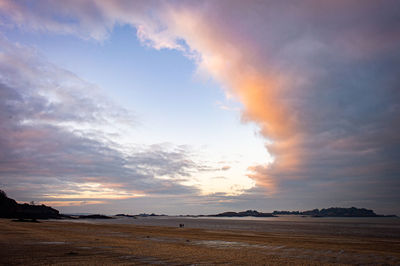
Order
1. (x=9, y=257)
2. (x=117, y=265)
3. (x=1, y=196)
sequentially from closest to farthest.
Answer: (x=117, y=265) → (x=9, y=257) → (x=1, y=196)

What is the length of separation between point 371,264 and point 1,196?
176 m

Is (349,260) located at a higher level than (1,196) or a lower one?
lower

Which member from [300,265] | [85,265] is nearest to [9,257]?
[85,265]

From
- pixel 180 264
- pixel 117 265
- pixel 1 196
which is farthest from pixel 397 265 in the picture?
pixel 1 196

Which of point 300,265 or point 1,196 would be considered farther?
point 1,196

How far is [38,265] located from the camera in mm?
13273

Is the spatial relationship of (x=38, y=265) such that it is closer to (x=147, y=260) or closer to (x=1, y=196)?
(x=147, y=260)

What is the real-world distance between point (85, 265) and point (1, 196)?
168m

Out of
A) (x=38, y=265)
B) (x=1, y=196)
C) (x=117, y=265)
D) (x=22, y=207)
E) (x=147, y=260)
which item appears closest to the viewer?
(x=38, y=265)

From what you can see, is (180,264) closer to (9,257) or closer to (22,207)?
(9,257)

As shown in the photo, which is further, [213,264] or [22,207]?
[22,207]

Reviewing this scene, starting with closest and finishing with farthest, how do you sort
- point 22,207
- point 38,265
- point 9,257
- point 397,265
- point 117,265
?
point 38,265, point 117,265, point 9,257, point 397,265, point 22,207

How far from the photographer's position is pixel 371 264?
1903 centimetres

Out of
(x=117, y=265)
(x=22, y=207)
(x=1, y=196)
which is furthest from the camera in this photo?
(x=22, y=207)
